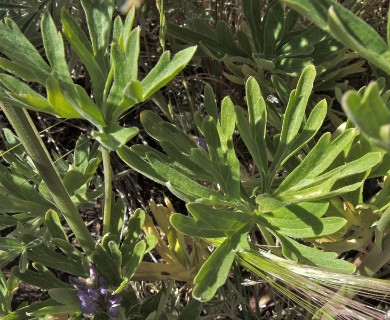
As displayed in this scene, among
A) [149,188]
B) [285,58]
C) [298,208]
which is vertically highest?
[285,58]

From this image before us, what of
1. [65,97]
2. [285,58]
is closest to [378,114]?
[65,97]

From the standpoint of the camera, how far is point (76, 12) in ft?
6.36

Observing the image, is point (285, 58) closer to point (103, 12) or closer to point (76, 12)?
A: point (103, 12)

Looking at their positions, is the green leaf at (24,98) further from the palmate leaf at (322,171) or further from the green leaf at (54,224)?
the palmate leaf at (322,171)

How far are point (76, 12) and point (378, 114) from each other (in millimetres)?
1547

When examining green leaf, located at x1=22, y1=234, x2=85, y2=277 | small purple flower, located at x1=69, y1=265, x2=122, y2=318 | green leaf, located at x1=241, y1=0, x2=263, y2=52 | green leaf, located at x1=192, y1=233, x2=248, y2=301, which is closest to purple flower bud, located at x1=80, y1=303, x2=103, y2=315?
small purple flower, located at x1=69, y1=265, x2=122, y2=318

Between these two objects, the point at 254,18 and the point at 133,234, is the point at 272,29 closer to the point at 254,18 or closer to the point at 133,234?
the point at 254,18

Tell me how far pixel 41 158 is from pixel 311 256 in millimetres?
534

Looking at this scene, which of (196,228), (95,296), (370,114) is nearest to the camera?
(370,114)

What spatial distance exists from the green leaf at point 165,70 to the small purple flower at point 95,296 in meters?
0.45

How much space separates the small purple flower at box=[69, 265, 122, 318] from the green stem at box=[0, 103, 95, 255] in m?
0.09

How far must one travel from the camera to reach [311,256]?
44.2 inches

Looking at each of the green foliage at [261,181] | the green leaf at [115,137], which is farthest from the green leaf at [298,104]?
the green leaf at [115,137]

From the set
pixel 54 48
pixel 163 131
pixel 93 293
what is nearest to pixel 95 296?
pixel 93 293
